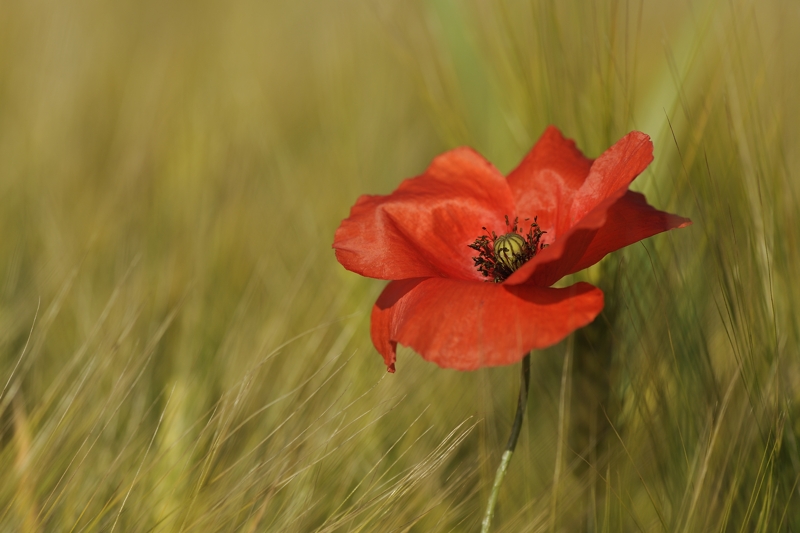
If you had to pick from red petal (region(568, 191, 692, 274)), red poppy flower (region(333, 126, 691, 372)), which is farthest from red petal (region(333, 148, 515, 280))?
red petal (region(568, 191, 692, 274))

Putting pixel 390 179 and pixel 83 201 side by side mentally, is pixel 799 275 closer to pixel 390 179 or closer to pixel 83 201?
pixel 390 179

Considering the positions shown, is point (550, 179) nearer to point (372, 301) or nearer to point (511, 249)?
point (511, 249)

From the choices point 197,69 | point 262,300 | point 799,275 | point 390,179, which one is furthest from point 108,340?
point 197,69

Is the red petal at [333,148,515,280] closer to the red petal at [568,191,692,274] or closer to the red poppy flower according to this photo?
the red poppy flower

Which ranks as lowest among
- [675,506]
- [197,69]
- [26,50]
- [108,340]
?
[675,506]

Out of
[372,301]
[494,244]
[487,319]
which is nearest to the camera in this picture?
[487,319]

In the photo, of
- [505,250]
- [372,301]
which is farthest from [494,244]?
[372,301]

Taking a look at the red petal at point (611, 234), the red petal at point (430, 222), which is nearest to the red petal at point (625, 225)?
the red petal at point (611, 234)
